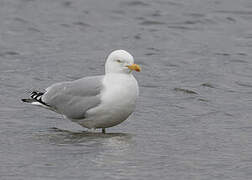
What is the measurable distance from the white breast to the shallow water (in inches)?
11.1

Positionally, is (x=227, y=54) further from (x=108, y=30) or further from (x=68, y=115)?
(x=68, y=115)

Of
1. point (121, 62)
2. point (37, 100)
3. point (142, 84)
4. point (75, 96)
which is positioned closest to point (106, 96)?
point (121, 62)

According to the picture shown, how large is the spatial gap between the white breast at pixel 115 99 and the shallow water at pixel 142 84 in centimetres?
28

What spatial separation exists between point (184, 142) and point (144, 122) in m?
1.28

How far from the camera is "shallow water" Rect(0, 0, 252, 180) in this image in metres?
7.16

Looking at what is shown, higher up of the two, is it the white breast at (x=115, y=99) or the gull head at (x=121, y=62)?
the gull head at (x=121, y=62)

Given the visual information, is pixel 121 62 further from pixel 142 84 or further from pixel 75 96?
pixel 142 84

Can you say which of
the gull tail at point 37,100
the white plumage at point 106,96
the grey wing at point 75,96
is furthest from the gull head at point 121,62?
the gull tail at point 37,100

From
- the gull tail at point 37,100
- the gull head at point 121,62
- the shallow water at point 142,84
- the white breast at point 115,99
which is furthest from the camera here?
the gull tail at point 37,100

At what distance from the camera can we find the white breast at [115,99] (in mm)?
8219

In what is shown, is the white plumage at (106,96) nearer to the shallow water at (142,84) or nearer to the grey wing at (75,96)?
the grey wing at (75,96)

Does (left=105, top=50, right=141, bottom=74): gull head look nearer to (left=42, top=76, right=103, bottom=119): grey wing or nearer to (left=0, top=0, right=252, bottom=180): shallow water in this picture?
(left=42, top=76, right=103, bottom=119): grey wing

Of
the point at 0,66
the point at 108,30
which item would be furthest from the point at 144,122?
the point at 108,30

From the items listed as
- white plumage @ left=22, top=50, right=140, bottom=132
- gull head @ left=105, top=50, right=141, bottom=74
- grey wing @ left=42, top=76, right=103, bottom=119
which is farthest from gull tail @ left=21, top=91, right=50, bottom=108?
gull head @ left=105, top=50, right=141, bottom=74
